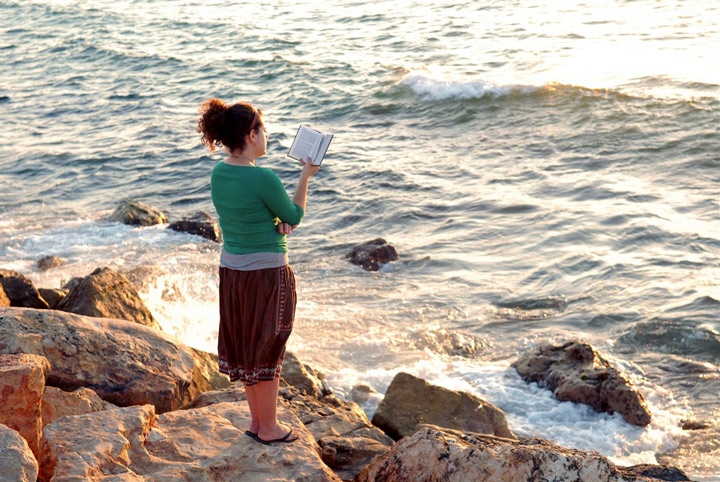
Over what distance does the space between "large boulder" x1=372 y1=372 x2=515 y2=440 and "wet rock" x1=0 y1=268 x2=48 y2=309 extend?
3.47m

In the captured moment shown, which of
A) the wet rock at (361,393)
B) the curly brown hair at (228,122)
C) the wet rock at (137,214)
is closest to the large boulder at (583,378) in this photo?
the wet rock at (361,393)

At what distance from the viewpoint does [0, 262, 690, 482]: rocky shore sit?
11.4ft

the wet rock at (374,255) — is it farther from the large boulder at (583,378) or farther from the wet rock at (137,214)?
the wet rock at (137,214)

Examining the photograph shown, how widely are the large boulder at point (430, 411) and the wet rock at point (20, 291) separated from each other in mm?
3474

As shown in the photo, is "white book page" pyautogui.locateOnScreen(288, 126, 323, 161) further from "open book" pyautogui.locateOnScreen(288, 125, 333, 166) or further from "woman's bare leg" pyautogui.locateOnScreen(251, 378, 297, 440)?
"woman's bare leg" pyautogui.locateOnScreen(251, 378, 297, 440)

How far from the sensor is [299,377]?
5.85m

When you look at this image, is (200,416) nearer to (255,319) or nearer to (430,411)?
(255,319)

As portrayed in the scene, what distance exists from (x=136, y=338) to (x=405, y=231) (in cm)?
654

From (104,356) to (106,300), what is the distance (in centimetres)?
140

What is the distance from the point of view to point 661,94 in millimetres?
15594

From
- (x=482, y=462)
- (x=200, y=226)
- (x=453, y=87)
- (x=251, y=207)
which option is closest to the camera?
(x=482, y=462)

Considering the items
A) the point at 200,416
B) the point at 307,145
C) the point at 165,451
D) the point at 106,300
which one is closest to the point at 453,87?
the point at 106,300

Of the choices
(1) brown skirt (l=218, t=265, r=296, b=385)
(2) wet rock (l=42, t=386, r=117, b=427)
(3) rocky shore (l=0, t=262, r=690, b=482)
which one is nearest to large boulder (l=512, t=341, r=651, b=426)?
(3) rocky shore (l=0, t=262, r=690, b=482)

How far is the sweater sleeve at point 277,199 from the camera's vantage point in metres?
3.73
